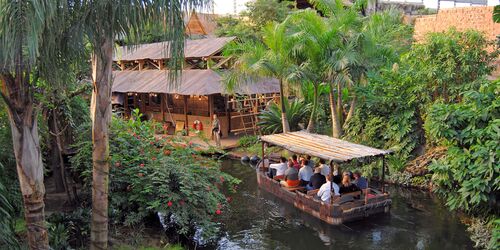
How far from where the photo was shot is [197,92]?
64.1 ft

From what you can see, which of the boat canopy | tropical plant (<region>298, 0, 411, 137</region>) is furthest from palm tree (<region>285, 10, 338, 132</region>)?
the boat canopy

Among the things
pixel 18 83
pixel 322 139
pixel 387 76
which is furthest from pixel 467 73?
pixel 18 83

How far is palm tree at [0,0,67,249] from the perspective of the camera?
4.25 meters

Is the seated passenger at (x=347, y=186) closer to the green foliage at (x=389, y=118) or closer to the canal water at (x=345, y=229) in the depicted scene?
Result: the canal water at (x=345, y=229)

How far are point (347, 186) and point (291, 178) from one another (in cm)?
190

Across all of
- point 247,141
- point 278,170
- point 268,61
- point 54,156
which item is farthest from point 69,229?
point 247,141

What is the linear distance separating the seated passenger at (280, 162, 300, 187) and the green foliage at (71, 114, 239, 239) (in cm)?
342

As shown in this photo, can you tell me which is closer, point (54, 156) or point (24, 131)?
point (24, 131)

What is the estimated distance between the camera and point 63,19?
4.99m

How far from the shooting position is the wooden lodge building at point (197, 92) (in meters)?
20.6

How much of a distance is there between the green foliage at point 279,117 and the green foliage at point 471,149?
8704 mm

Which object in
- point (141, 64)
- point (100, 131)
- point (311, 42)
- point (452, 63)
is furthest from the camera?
point (141, 64)

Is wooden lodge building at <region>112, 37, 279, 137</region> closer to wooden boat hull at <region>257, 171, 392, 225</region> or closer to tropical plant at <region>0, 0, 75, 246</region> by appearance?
wooden boat hull at <region>257, 171, 392, 225</region>

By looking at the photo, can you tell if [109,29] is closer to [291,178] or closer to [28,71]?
[28,71]
